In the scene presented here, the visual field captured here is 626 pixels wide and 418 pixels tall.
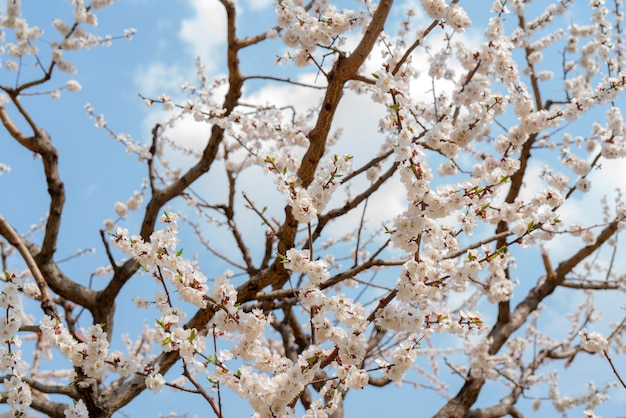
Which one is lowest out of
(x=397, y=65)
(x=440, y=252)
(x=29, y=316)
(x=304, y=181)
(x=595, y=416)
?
(x=595, y=416)

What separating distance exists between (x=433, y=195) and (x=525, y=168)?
3.98 metres

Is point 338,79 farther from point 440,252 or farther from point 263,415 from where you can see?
point 263,415

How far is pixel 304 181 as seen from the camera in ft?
12.7

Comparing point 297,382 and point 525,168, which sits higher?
point 525,168

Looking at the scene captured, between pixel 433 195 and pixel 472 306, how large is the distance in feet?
20.1

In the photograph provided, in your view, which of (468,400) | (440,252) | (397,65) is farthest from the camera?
(468,400)

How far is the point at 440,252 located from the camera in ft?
9.41

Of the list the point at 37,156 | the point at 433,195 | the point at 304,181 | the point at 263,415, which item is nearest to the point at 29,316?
the point at 37,156

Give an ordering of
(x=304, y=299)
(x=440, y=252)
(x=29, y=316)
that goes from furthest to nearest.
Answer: (x=29, y=316) < (x=440, y=252) < (x=304, y=299)

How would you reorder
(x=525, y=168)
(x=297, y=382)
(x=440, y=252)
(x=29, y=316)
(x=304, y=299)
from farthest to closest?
(x=29, y=316), (x=525, y=168), (x=440, y=252), (x=304, y=299), (x=297, y=382)

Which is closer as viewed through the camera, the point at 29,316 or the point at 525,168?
the point at 525,168

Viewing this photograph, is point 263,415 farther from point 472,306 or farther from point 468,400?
point 472,306

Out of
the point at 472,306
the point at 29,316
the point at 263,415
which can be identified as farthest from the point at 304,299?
the point at 29,316

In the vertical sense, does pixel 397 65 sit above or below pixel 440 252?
above
